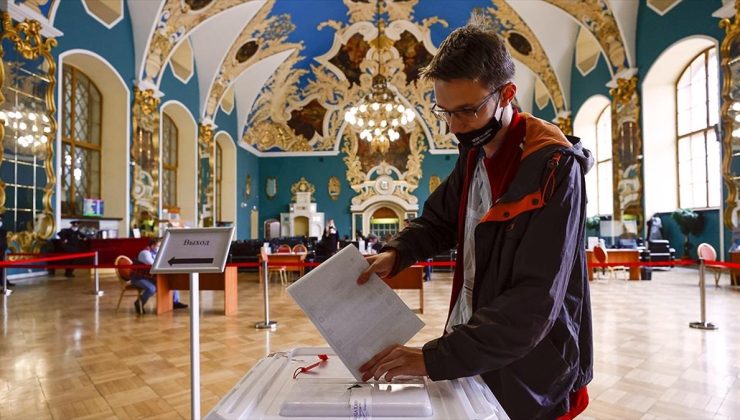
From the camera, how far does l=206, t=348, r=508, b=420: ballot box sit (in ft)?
2.50

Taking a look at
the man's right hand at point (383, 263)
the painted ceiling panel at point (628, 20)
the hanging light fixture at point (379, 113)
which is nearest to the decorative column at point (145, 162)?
the hanging light fixture at point (379, 113)

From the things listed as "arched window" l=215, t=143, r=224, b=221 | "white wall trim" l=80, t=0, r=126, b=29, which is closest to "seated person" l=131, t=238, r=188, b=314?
"white wall trim" l=80, t=0, r=126, b=29

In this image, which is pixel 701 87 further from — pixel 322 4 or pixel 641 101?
pixel 322 4

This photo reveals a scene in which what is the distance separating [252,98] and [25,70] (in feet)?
41.2

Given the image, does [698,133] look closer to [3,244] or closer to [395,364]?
[395,364]

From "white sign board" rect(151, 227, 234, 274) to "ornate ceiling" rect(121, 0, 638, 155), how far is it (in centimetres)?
786

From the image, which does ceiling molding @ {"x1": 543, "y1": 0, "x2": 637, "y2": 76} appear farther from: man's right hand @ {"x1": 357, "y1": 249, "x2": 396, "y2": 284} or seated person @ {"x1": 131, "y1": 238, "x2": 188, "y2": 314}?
man's right hand @ {"x1": 357, "y1": 249, "x2": 396, "y2": 284}

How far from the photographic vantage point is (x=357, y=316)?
0.97m

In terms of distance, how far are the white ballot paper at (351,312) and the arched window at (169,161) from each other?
15876 millimetres

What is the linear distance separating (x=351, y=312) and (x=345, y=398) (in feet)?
0.65

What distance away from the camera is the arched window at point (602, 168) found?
16719mm

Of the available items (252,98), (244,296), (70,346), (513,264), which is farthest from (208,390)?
(252,98)

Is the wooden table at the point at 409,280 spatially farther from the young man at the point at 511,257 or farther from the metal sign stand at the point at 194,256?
the young man at the point at 511,257

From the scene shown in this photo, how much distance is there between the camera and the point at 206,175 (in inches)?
691
